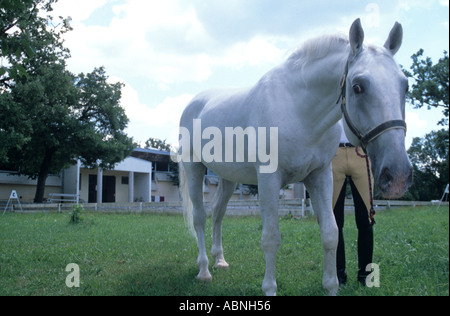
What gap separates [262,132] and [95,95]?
25796 mm

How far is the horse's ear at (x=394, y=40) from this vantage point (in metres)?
2.39

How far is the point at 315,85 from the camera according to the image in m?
2.80

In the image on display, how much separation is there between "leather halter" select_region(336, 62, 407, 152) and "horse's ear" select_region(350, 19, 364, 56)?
135mm

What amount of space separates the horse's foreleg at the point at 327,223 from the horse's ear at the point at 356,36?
105 centimetres

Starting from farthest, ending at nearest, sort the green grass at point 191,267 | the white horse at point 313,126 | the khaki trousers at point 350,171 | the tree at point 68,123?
the tree at point 68,123 < the khaki trousers at point 350,171 < the green grass at point 191,267 < the white horse at point 313,126

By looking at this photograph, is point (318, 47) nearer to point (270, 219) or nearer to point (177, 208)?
point (270, 219)

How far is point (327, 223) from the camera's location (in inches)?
115

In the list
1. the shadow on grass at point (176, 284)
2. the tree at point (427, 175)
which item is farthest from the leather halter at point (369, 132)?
the tree at point (427, 175)

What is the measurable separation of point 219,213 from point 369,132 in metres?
2.69

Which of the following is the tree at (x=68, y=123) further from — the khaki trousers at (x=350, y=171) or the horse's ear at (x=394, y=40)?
the horse's ear at (x=394, y=40)

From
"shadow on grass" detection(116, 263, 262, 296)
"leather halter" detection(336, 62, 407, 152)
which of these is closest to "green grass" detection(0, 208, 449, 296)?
"shadow on grass" detection(116, 263, 262, 296)

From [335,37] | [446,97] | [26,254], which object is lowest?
[26,254]
